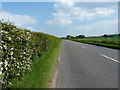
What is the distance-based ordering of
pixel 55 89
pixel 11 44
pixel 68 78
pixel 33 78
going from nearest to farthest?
pixel 11 44
pixel 55 89
pixel 33 78
pixel 68 78

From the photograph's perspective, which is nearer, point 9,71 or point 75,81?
point 9,71

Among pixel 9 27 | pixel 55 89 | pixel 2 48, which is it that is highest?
pixel 9 27

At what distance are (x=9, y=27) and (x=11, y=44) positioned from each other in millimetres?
539

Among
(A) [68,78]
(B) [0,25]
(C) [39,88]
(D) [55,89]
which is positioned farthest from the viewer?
(A) [68,78]

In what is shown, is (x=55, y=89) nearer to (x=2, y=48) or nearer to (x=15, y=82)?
(x=15, y=82)

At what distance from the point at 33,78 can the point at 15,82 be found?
A: 91cm

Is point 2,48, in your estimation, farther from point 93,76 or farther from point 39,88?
point 93,76

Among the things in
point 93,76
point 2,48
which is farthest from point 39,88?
point 93,76

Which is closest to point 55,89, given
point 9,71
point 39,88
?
point 39,88

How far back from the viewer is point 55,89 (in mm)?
5617

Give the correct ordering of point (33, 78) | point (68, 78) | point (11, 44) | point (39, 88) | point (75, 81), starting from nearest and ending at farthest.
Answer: point (11, 44) → point (39, 88) → point (33, 78) → point (75, 81) → point (68, 78)

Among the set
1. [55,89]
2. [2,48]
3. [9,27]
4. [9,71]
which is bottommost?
[55,89]

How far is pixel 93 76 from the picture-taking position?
7387 millimetres

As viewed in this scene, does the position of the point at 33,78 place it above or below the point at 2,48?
below
